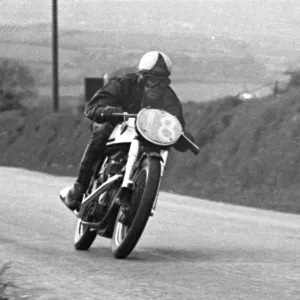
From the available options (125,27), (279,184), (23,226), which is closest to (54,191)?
(279,184)

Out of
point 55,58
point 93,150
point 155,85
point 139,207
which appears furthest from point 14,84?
point 139,207

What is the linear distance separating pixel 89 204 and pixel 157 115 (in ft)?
3.62

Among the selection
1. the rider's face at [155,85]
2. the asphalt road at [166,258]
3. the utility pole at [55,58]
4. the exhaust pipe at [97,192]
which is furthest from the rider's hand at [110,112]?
the utility pole at [55,58]

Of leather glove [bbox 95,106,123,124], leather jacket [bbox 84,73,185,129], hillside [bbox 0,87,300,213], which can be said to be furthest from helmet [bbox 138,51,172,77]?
hillside [bbox 0,87,300,213]

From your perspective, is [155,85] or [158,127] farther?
[155,85]

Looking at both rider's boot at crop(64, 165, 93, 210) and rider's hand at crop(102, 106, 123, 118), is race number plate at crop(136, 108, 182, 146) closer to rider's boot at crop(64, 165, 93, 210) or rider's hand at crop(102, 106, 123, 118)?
rider's hand at crop(102, 106, 123, 118)

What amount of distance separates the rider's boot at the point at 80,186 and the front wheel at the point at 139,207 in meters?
0.76

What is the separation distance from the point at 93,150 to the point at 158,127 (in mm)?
888

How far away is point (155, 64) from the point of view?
10.3 m

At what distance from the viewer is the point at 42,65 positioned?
5966 cm

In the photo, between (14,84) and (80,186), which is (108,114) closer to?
(80,186)

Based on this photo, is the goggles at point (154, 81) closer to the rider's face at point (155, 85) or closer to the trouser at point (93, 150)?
the rider's face at point (155, 85)

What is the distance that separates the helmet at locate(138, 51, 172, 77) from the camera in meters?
10.3

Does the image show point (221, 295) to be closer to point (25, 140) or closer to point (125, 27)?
point (25, 140)
